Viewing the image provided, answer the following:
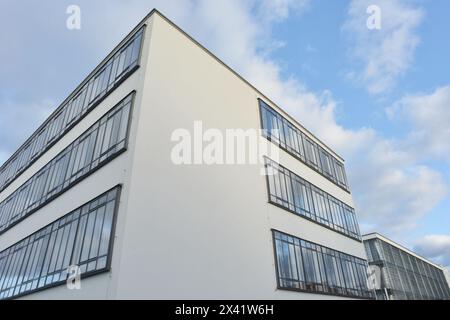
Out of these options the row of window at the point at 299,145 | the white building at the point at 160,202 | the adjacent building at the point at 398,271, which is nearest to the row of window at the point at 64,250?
the white building at the point at 160,202

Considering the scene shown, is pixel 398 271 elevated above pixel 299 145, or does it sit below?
below

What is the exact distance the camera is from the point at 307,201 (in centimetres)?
2458

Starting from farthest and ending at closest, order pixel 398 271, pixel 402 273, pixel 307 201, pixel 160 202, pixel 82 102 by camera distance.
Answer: pixel 402 273, pixel 398 271, pixel 307 201, pixel 82 102, pixel 160 202

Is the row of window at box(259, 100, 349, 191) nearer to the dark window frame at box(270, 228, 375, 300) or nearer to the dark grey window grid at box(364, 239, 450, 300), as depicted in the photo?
the dark window frame at box(270, 228, 375, 300)

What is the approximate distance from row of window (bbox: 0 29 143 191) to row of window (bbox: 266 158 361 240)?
35.9 ft

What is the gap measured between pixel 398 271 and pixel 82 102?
4719cm

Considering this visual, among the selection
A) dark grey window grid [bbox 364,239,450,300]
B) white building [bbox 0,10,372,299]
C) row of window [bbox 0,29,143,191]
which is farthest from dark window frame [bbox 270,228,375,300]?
dark grey window grid [bbox 364,239,450,300]

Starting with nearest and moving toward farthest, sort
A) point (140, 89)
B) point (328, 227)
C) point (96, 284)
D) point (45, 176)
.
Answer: point (96, 284), point (140, 89), point (45, 176), point (328, 227)

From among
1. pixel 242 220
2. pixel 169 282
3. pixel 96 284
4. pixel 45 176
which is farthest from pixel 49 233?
pixel 242 220

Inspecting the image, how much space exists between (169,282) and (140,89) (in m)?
8.88

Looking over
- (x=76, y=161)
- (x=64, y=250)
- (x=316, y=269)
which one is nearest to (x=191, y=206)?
(x=64, y=250)

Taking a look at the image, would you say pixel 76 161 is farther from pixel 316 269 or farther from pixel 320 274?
pixel 320 274
